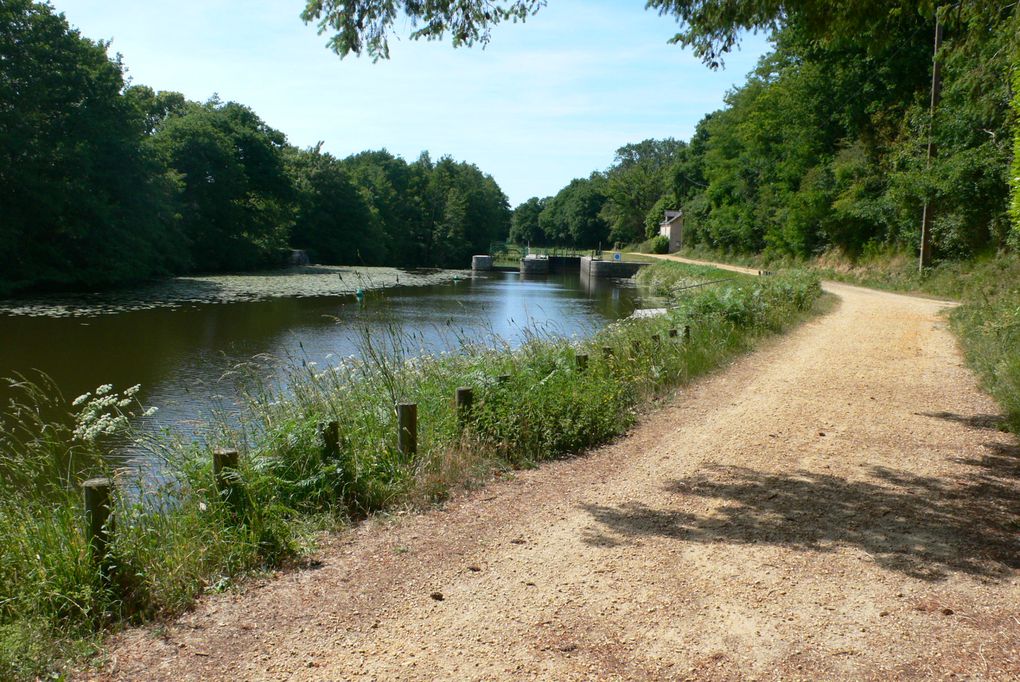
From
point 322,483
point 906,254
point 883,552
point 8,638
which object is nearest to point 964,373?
point 883,552

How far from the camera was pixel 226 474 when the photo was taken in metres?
5.06

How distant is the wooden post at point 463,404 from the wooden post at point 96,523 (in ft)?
10.9

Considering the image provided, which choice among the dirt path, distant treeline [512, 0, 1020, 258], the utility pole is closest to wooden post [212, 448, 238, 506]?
the dirt path

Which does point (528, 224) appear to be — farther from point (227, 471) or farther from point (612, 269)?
point (227, 471)

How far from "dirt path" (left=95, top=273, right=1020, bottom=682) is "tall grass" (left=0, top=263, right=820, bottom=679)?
12.1 inches

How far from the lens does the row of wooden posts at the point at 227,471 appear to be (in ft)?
13.9

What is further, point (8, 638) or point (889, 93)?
point (889, 93)

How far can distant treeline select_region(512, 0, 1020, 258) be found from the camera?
31.4ft

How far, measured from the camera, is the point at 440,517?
18.5 ft

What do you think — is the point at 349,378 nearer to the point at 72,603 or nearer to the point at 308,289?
the point at 72,603

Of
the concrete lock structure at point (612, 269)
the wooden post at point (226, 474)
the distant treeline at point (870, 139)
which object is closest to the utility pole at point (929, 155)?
the distant treeline at point (870, 139)

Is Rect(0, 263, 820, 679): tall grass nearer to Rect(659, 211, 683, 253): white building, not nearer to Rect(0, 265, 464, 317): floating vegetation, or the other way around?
Rect(0, 265, 464, 317): floating vegetation

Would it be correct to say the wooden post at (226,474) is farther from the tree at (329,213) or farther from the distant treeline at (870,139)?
the tree at (329,213)

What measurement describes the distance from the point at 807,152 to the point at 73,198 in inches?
1323
